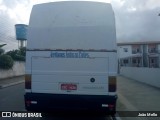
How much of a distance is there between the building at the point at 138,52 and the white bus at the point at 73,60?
224 feet

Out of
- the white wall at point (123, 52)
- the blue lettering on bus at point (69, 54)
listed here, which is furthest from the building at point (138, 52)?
the blue lettering on bus at point (69, 54)

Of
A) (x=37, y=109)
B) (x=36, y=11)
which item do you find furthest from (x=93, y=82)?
(x=36, y=11)

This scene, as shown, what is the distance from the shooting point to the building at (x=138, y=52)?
79.2m

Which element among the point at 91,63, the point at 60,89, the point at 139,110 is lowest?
the point at 139,110

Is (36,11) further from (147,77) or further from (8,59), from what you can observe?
(8,59)

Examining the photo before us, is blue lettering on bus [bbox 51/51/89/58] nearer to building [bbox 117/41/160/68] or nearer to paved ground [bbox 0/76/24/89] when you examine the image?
paved ground [bbox 0/76/24/89]

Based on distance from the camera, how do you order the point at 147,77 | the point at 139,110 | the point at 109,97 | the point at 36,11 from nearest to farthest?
the point at 109,97 < the point at 36,11 < the point at 139,110 < the point at 147,77

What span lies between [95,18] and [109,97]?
240 centimetres

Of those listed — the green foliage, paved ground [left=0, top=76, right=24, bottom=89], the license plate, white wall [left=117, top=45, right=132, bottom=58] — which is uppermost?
white wall [left=117, top=45, right=132, bottom=58]

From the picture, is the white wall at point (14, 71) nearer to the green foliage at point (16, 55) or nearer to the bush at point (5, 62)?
the bush at point (5, 62)

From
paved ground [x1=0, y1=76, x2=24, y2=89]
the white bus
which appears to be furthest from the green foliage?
the white bus

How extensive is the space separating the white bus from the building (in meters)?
68.2

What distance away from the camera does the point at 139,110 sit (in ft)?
43.4

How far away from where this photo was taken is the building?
260 feet
